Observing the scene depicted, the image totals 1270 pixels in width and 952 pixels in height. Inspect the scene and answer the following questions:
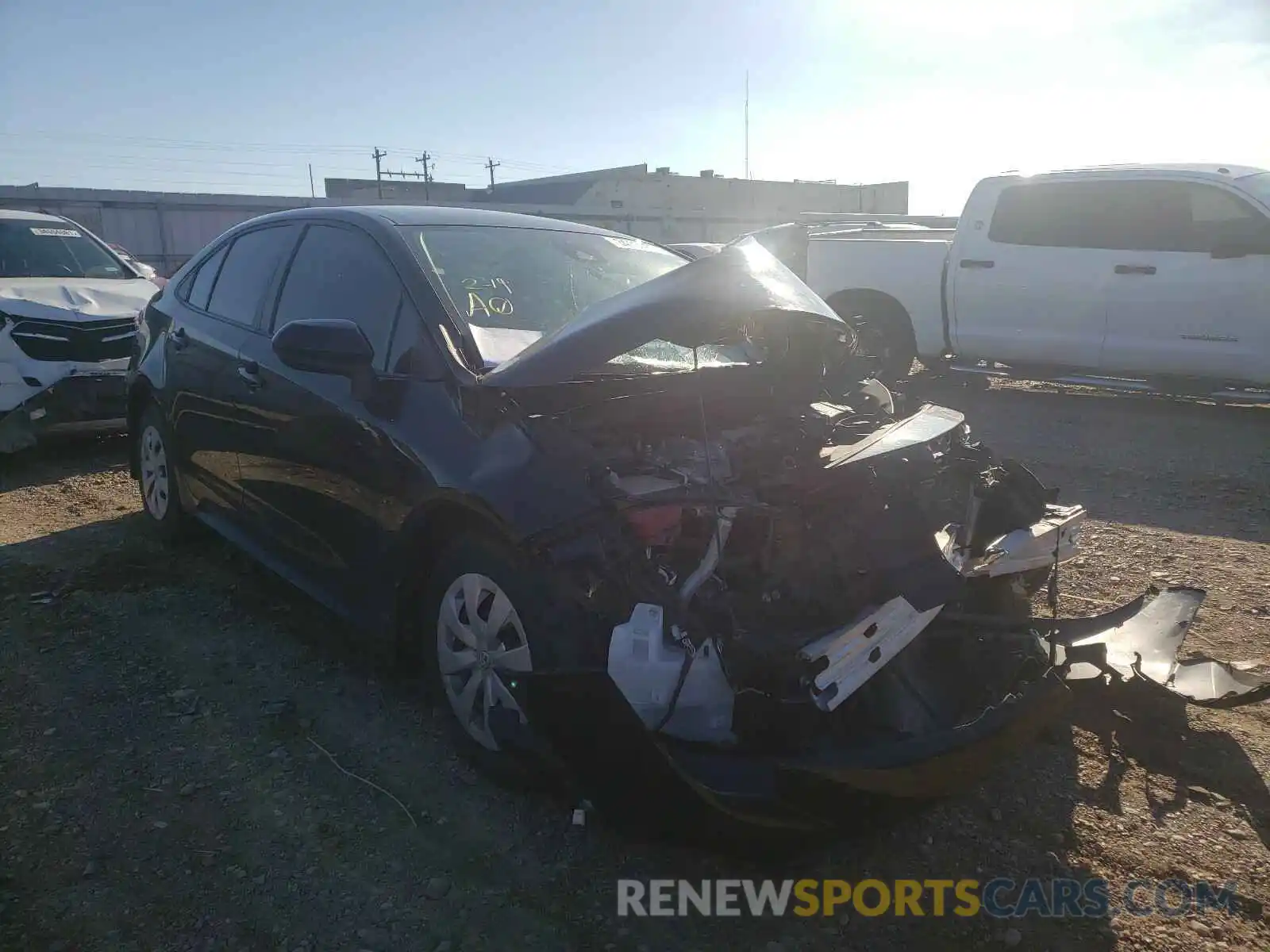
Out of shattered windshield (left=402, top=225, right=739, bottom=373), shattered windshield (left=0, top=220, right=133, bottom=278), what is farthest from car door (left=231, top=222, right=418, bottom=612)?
shattered windshield (left=0, top=220, right=133, bottom=278)

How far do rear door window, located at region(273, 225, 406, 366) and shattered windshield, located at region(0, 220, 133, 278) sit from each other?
511cm

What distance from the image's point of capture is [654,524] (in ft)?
8.73

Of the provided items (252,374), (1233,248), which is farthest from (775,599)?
(1233,248)

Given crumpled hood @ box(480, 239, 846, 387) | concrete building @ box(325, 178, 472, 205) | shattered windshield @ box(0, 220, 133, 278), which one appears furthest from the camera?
concrete building @ box(325, 178, 472, 205)

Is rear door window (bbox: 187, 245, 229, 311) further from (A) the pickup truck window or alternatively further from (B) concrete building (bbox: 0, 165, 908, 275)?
(A) the pickup truck window

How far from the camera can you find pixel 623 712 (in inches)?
88.9

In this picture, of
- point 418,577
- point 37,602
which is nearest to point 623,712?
point 418,577

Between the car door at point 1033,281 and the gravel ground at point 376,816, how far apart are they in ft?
14.4

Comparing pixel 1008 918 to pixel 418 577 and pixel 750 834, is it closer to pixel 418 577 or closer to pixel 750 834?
pixel 750 834

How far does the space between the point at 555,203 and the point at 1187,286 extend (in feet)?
93.0

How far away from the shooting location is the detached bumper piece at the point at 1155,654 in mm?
2973

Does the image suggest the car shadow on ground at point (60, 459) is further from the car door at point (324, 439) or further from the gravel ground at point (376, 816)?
the car door at point (324, 439)

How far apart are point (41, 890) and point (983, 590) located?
2943 mm

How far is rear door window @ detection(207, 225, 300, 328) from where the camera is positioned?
4.24 meters
